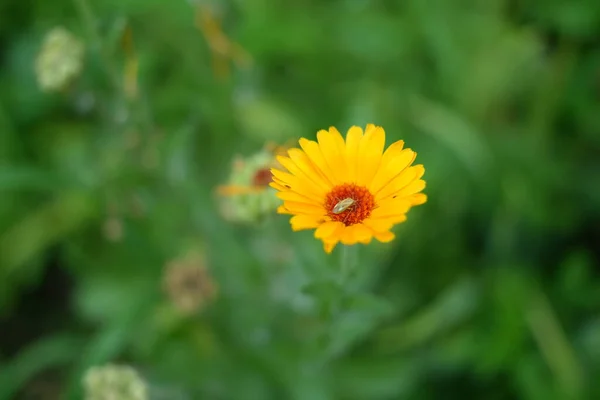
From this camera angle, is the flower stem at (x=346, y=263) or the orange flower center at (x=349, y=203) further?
the flower stem at (x=346, y=263)

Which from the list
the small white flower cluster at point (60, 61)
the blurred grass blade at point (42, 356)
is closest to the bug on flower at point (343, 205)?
the small white flower cluster at point (60, 61)

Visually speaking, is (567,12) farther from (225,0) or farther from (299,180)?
(299,180)

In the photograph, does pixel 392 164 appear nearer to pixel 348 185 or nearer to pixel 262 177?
pixel 348 185

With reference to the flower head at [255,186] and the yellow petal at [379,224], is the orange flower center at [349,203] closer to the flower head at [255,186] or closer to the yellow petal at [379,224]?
the yellow petal at [379,224]

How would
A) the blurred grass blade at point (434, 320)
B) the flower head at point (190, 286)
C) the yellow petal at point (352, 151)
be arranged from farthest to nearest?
the blurred grass blade at point (434, 320) < the flower head at point (190, 286) < the yellow petal at point (352, 151)

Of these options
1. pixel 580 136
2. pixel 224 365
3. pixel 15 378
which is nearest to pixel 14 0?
pixel 15 378

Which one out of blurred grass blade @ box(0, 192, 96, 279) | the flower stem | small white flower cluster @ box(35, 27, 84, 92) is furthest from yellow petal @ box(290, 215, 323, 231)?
blurred grass blade @ box(0, 192, 96, 279)
